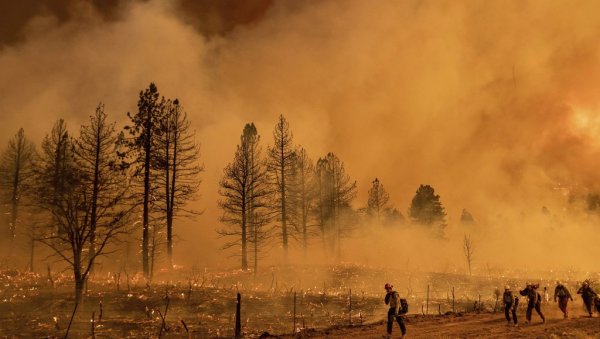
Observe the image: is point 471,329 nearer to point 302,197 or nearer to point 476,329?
point 476,329

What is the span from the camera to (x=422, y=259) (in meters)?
58.1

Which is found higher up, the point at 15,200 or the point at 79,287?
the point at 15,200

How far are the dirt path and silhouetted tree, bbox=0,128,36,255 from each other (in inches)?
1293

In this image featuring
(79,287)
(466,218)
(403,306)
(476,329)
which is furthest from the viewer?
(466,218)

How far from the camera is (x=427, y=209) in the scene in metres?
63.3

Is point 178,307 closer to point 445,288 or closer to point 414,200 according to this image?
point 445,288

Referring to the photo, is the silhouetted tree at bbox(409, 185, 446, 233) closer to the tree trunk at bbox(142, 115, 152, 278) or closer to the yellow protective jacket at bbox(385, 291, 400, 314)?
the tree trunk at bbox(142, 115, 152, 278)

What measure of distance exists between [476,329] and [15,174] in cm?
3945

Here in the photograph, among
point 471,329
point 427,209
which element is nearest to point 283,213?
point 471,329

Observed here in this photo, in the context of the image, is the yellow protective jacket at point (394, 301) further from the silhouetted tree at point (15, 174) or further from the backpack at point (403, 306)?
the silhouetted tree at point (15, 174)

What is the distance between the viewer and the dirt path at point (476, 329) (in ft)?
55.6

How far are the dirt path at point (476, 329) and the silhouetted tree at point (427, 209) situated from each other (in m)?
41.5

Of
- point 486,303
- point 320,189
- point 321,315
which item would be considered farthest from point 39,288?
point 320,189

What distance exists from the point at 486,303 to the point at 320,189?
79.4 feet
